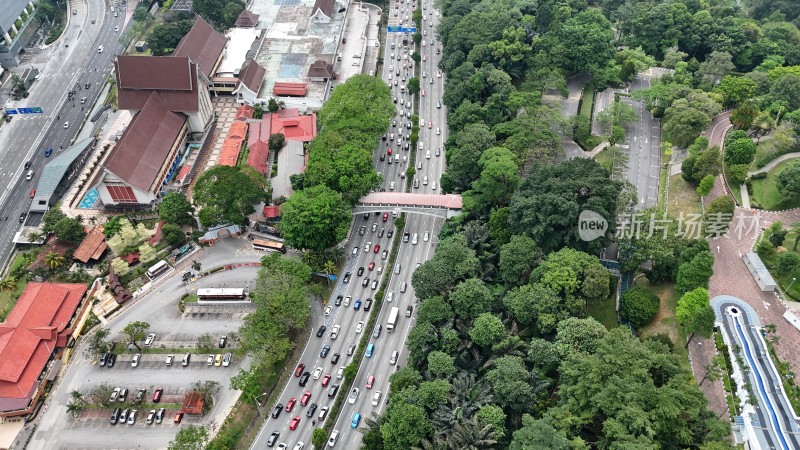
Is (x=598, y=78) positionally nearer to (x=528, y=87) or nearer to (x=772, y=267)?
(x=528, y=87)

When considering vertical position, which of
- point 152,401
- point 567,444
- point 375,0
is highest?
point 375,0

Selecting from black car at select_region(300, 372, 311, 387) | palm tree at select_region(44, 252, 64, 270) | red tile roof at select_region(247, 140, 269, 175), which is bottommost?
black car at select_region(300, 372, 311, 387)

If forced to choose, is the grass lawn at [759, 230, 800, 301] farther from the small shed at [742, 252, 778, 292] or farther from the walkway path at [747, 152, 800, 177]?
the walkway path at [747, 152, 800, 177]

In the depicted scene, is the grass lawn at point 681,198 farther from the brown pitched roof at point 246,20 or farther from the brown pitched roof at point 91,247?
the brown pitched roof at point 246,20

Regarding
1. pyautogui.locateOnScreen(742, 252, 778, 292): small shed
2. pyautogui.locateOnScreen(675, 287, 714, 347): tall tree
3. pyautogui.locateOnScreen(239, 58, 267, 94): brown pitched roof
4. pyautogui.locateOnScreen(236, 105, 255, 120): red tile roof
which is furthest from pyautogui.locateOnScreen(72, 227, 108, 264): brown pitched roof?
pyautogui.locateOnScreen(742, 252, 778, 292): small shed

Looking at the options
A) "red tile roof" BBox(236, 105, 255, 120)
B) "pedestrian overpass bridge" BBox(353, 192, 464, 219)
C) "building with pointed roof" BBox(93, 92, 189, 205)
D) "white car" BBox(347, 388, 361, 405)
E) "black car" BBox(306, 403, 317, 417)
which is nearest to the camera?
"black car" BBox(306, 403, 317, 417)

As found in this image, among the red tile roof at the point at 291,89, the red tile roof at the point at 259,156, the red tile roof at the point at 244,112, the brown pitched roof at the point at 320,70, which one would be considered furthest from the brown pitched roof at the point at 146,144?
the brown pitched roof at the point at 320,70

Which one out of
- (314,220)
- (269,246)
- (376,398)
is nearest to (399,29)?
(314,220)

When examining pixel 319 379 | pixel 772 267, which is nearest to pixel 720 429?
pixel 772 267

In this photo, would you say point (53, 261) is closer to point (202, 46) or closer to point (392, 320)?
point (392, 320)
